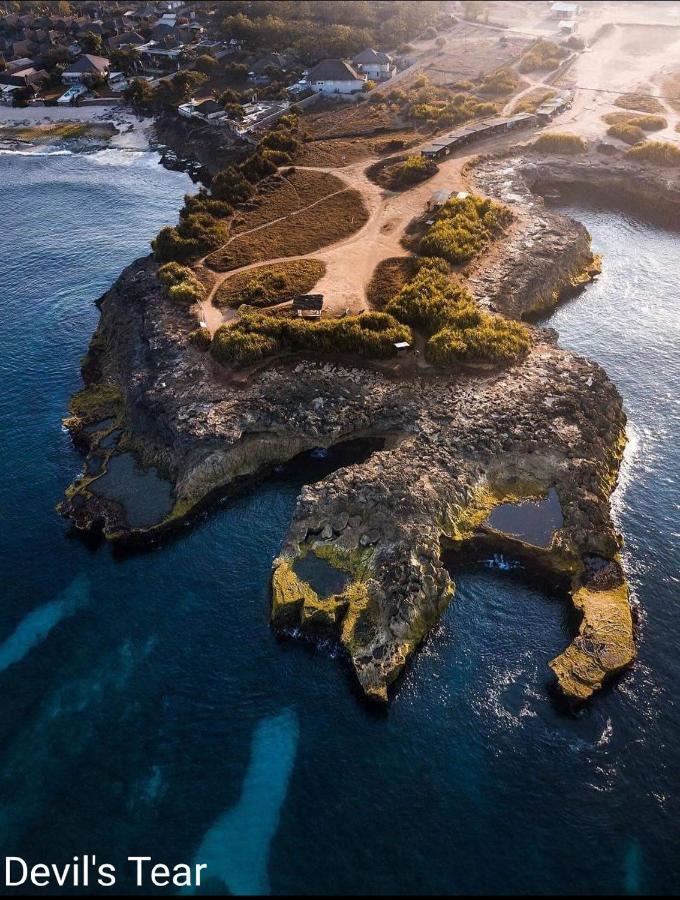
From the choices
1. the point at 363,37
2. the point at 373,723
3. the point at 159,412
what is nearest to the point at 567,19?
the point at 363,37

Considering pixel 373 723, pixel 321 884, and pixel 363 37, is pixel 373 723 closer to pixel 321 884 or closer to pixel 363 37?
pixel 321 884

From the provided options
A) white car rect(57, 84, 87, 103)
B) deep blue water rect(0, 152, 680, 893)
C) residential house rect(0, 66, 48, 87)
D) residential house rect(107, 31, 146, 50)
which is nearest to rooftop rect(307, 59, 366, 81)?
white car rect(57, 84, 87, 103)

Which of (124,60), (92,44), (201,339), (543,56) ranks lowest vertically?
(201,339)

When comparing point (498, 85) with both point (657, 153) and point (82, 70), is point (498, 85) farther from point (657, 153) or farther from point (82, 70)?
point (82, 70)

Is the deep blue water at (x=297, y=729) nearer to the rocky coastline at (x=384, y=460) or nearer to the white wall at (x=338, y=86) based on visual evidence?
the rocky coastline at (x=384, y=460)

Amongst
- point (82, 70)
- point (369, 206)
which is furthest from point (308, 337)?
point (82, 70)

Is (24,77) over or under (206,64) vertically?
under
